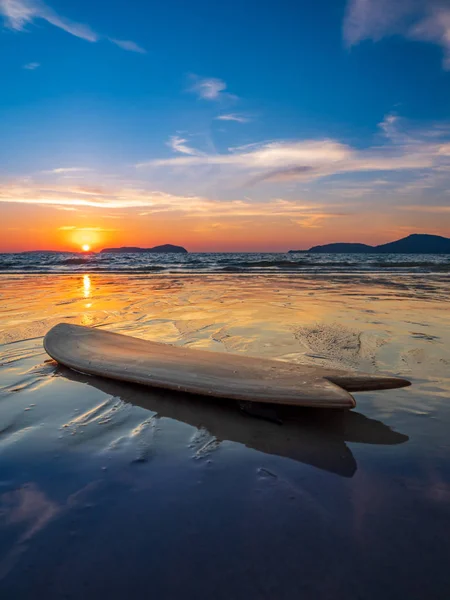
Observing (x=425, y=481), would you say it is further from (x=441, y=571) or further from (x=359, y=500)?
(x=441, y=571)

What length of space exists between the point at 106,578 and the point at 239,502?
56 centimetres

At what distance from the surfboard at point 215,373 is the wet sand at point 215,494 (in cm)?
13

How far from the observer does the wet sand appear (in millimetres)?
1222

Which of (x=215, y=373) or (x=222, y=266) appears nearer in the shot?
(x=215, y=373)

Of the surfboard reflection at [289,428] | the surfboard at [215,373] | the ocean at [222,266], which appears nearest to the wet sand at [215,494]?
the surfboard reflection at [289,428]

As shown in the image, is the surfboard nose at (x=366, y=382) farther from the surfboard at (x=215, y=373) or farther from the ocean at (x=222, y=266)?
the ocean at (x=222, y=266)

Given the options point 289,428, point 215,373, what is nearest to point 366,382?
point 289,428

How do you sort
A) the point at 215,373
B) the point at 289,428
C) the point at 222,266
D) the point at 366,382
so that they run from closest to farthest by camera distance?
the point at 289,428 < the point at 366,382 < the point at 215,373 < the point at 222,266

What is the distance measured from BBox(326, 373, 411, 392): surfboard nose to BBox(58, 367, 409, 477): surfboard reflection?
0.58ft

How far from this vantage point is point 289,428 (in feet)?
7.40

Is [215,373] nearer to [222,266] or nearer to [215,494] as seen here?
[215,494]

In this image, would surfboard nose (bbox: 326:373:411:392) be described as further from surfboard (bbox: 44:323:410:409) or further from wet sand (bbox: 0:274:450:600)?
wet sand (bbox: 0:274:450:600)

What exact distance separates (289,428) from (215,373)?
68 centimetres

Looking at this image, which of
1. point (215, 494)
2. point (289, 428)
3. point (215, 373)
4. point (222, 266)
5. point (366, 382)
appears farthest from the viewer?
point (222, 266)
